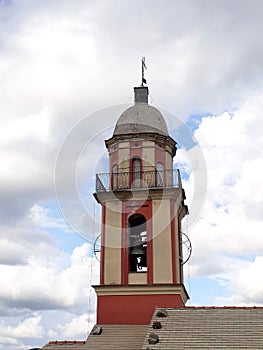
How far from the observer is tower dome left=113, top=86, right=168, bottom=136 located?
93.1ft

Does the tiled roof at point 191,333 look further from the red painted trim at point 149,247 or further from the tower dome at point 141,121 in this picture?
the tower dome at point 141,121

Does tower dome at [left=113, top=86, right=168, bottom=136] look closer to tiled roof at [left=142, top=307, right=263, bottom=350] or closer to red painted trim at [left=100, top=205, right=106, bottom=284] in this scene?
red painted trim at [left=100, top=205, right=106, bottom=284]

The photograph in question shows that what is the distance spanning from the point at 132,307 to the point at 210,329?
507 cm

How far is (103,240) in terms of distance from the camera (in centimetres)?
2609

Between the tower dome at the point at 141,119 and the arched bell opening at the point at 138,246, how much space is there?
16.0ft

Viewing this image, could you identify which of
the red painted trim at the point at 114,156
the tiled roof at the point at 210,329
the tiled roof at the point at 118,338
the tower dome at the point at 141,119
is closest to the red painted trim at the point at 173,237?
the tiled roof at the point at 210,329

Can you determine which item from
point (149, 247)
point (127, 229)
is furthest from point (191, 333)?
point (127, 229)

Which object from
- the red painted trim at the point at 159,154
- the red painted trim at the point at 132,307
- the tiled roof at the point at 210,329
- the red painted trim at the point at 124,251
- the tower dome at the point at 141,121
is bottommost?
the tiled roof at the point at 210,329

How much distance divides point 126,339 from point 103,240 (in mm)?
5125

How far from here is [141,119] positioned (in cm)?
2903

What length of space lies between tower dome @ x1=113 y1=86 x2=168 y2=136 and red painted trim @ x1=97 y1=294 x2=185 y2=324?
8.65 m

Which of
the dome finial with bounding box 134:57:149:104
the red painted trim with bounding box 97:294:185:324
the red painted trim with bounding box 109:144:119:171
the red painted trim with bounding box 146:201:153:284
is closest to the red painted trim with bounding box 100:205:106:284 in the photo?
the red painted trim with bounding box 97:294:185:324

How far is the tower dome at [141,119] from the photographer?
28.4 m

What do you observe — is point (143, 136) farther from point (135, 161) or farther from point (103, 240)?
point (103, 240)
